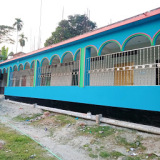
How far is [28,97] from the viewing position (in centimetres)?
950

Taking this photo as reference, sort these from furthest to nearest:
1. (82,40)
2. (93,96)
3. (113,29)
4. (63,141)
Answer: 1. (82,40)
2. (93,96)
3. (113,29)
4. (63,141)

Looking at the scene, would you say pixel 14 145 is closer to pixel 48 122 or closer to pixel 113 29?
pixel 48 122

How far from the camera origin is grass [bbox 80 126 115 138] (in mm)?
4315

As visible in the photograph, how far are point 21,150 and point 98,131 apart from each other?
85.4 inches

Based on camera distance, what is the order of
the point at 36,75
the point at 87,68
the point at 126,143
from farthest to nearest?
the point at 36,75 → the point at 87,68 → the point at 126,143

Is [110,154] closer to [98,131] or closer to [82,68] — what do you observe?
[98,131]

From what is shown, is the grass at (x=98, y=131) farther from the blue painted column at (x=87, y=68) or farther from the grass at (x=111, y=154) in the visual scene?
the blue painted column at (x=87, y=68)

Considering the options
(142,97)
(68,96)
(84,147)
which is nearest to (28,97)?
(68,96)

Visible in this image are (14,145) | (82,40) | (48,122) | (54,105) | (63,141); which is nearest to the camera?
(14,145)

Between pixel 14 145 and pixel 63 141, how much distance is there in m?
1.28

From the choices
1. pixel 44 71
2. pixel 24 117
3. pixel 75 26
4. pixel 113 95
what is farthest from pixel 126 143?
pixel 75 26

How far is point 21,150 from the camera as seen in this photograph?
3383mm

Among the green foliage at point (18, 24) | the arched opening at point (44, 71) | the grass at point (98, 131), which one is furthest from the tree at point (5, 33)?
the grass at point (98, 131)

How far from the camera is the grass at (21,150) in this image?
306 cm
